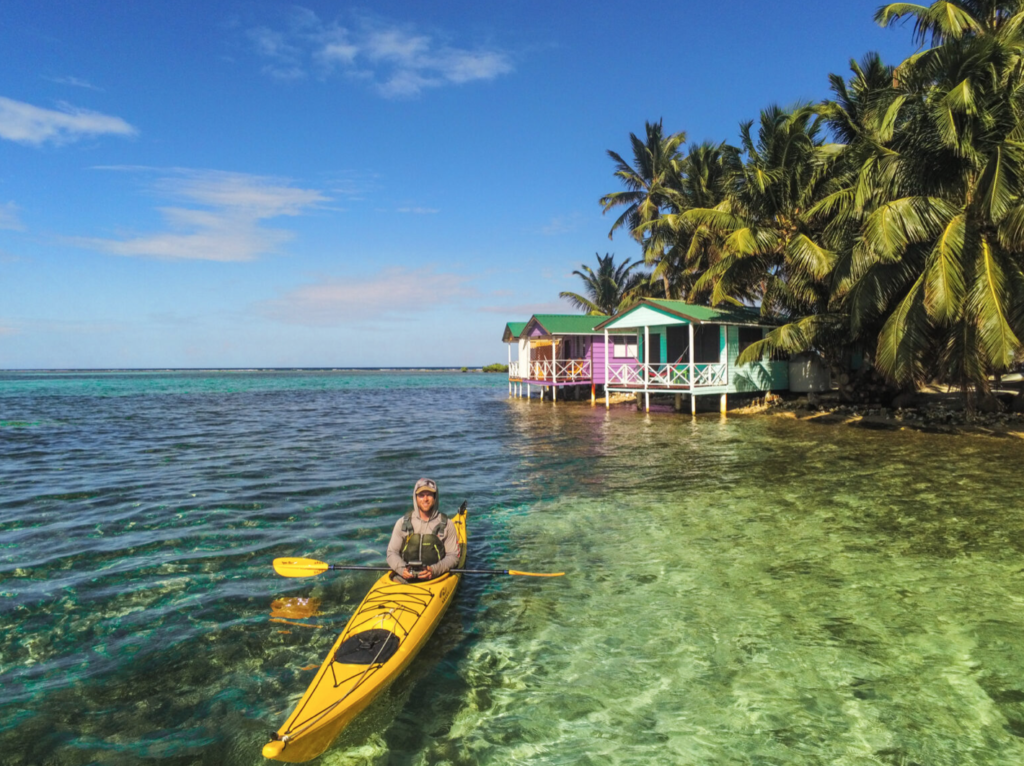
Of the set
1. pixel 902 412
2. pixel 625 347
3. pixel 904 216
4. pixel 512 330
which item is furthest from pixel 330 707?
pixel 512 330

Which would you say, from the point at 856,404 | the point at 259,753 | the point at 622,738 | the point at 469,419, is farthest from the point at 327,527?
the point at 856,404

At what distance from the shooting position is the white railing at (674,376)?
1038 inches

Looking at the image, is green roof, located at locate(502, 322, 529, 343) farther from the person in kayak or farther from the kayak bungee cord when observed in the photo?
the kayak bungee cord

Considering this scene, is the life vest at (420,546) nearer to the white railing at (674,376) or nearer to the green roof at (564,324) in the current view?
Result: the white railing at (674,376)

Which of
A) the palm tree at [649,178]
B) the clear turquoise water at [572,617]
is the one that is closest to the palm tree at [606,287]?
the palm tree at [649,178]

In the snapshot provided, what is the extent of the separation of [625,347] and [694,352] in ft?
18.4

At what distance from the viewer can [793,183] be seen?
2459 cm

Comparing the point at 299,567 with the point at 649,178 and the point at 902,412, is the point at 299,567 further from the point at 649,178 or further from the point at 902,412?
the point at 649,178

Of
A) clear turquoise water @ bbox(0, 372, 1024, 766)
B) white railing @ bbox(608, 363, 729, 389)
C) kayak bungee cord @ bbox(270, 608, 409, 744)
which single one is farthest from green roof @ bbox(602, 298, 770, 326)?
kayak bungee cord @ bbox(270, 608, 409, 744)

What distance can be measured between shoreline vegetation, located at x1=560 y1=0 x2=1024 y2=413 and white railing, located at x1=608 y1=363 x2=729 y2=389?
2183 mm

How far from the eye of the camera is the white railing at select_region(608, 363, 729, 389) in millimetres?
26359

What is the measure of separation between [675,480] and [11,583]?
11766mm

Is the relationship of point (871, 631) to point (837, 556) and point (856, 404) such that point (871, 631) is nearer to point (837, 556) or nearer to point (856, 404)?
point (837, 556)

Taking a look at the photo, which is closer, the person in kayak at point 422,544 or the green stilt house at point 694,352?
the person in kayak at point 422,544
